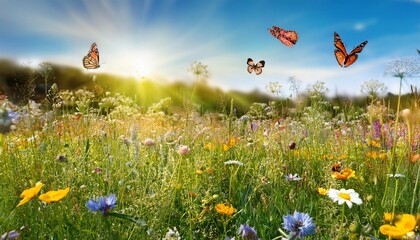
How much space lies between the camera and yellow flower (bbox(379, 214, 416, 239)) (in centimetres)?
144

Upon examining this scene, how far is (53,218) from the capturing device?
69.3 inches

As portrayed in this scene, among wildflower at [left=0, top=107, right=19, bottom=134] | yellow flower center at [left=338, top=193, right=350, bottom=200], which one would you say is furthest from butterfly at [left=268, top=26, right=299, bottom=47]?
wildflower at [left=0, top=107, right=19, bottom=134]

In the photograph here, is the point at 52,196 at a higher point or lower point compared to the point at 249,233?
higher

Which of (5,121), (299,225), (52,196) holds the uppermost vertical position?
(5,121)

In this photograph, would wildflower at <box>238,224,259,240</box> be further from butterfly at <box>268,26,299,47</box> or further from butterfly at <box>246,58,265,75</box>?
butterfly at <box>246,58,265,75</box>

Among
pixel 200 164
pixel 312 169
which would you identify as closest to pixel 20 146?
pixel 200 164

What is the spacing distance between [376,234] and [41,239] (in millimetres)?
1445

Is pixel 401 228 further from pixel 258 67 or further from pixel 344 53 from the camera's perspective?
pixel 258 67

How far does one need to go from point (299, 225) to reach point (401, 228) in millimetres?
339

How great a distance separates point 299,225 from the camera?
1546 mm

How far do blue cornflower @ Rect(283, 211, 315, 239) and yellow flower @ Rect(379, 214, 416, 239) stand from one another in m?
0.23

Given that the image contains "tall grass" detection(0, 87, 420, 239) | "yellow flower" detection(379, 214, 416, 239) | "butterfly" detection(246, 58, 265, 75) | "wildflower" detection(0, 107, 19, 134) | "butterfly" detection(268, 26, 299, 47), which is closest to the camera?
"wildflower" detection(0, 107, 19, 134)

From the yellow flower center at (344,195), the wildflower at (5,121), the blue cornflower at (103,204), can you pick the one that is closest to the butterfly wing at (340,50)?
the yellow flower center at (344,195)

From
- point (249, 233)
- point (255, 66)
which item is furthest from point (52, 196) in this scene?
point (255, 66)
